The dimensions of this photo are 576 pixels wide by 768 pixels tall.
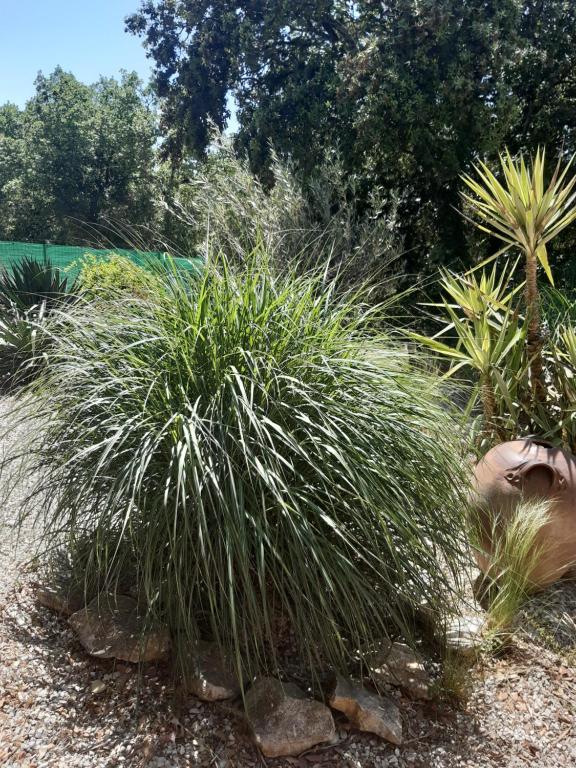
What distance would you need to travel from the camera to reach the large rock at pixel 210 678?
2131 mm

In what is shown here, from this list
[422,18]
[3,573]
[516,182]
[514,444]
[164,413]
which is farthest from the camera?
[422,18]

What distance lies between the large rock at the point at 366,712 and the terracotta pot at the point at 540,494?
106 cm

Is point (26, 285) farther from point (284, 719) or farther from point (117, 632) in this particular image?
point (284, 719)

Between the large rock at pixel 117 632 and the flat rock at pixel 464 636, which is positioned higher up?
the large rock at pixel 117 632

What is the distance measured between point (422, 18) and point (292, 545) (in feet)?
27.1

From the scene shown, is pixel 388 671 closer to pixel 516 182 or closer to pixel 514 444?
pixel 514 444

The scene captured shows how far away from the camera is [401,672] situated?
2330mm

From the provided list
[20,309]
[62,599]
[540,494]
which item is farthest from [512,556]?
[20,309]

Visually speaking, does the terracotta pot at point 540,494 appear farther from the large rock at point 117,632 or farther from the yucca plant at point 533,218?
the large rock at point 117,632

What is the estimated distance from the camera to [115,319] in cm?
260

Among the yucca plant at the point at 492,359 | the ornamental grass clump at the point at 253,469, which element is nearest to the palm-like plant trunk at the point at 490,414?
the yucca plant at the point at 492,359

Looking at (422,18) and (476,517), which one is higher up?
(422,18)

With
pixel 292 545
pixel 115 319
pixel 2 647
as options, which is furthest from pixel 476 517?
pixel 2 647

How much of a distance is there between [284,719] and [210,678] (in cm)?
28
